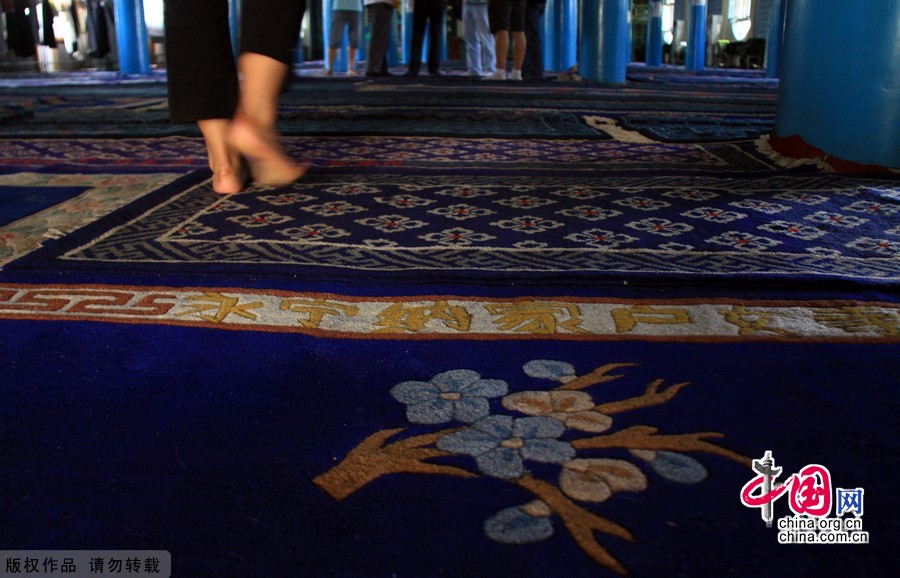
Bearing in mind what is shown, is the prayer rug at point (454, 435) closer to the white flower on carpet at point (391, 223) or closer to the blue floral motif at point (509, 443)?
the blue floral motif at point (509, 443)

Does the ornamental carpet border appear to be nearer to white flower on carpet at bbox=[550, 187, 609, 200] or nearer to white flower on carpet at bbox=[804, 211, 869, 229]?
white flower on carpet at bbox=[804, 211, 869, 229]

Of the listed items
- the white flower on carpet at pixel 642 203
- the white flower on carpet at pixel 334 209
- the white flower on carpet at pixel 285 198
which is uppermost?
the white flower on carpet at pixel 285 198

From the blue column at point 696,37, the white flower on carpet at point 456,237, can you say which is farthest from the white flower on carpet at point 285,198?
the blue column at point 696,37

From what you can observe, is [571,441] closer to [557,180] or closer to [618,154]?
[557,180]

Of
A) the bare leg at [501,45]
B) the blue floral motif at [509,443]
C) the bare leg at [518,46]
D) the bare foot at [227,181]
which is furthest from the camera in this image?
the bare leg at [518,46]

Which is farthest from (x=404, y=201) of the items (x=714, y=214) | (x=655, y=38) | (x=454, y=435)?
(x=655, y=38)

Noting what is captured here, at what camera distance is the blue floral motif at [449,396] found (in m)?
0.82

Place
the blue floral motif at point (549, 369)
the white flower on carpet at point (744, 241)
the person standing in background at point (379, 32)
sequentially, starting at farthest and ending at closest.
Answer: the person standing in background at point (379, 32) < the white flower on carpet at point (744, 241) < the blue floral motif at point (549, 369)

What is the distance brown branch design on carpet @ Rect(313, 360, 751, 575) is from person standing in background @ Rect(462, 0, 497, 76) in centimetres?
680

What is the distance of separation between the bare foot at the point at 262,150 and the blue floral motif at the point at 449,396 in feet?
3.26

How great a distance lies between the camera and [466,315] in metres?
1.10

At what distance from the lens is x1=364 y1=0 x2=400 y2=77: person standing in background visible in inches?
288

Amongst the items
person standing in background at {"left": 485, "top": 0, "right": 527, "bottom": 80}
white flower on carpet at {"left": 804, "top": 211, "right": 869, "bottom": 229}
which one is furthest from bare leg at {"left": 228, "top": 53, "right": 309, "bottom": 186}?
person standing in background at {"left": 485, "top": 0, "right": 527, "bottom": 80}

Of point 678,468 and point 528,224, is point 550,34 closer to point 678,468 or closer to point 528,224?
point 528,224
